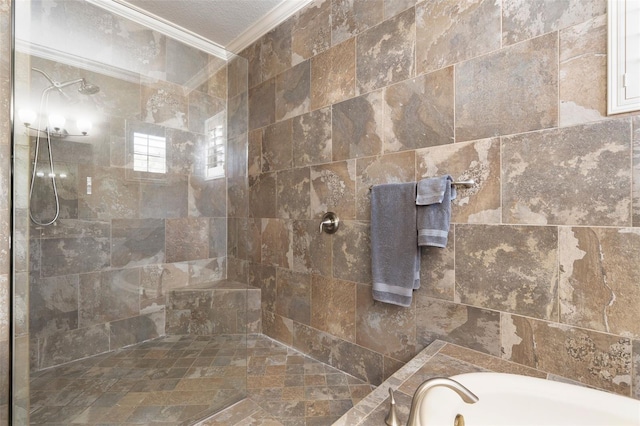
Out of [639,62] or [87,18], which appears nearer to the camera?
[639,62]

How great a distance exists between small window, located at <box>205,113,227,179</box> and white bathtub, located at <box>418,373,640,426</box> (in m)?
1.96

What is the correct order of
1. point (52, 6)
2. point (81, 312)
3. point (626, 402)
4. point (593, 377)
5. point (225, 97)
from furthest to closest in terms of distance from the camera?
point (225, 97), point (81, 312), point (52, 6), point (593, 377), point (626, 402)

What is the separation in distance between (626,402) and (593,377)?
0.19 m

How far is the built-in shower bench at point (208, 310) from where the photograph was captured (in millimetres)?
1943

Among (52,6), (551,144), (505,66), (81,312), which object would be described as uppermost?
(52,6)

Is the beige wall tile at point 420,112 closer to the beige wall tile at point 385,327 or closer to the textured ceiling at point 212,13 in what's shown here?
the beige wall tile at point 385,327

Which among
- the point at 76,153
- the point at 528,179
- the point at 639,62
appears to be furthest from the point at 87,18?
the point at 639,62

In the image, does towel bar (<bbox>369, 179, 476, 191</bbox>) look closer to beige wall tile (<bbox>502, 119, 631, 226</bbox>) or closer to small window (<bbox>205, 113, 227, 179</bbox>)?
beige wall tile (<bbox>502, 119, 631, 226</bbox>)

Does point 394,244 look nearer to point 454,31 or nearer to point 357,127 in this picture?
point 357,127

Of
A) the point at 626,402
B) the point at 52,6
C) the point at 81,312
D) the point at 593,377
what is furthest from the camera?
the point at 81,312

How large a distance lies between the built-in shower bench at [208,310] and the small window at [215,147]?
88 centimetres

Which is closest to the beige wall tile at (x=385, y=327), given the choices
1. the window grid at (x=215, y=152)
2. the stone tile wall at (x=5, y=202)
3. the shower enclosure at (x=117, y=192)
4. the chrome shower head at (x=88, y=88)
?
the shower enclosure at (x=117, y=192)

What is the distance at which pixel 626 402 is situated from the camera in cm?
76

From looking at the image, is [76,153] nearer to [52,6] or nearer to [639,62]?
[52,6]
